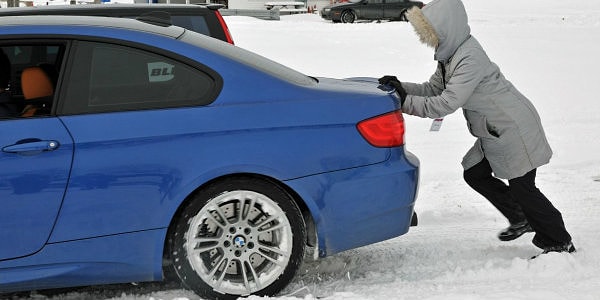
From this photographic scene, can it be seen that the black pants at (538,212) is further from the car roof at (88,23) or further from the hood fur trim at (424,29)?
the car roof at (88,23)

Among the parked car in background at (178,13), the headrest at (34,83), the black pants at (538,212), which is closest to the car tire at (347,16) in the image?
the parked car in background at (178,13)

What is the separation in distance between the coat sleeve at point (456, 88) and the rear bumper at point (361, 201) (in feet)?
1.87

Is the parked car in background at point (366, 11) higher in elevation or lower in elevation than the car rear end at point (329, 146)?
lower

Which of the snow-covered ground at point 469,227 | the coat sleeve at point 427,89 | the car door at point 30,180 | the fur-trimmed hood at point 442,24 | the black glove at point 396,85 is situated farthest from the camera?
the coat sleeve at point 427,89

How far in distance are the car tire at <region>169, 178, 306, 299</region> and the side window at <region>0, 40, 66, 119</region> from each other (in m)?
0.90

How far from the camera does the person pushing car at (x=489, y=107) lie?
4598 mm

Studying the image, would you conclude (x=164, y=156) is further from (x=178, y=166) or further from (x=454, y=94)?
(x=454, y=94)

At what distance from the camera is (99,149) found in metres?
3.68

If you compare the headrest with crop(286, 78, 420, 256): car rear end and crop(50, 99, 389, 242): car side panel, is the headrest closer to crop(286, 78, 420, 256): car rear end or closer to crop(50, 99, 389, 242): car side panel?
crop(50, 99, 389, 242): car side panel

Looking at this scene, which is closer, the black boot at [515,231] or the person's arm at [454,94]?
the person's arm at [454,94]

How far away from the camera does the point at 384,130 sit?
4.11m

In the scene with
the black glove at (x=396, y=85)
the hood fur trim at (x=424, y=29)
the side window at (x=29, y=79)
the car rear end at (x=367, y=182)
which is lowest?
the car rear end at (x=367, y=182)

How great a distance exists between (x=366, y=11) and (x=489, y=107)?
2488 cm

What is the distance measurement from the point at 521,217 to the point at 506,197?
159mm
